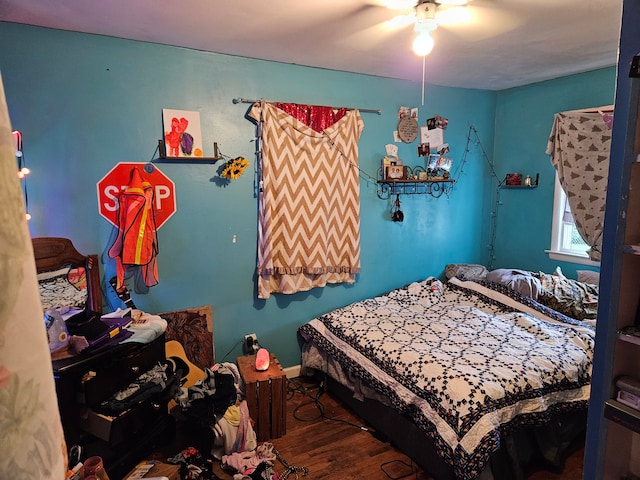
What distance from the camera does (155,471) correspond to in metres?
1.92

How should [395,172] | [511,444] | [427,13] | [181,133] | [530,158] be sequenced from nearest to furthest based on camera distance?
[427,13]
[511,444]
[181,133]
[395,172]
[530,158]

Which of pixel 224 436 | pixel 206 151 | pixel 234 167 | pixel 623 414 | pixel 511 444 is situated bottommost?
pixel 224 436

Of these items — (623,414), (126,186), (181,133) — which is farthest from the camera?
(181,133)

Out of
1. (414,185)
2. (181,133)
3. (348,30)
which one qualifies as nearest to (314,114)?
(348,30)

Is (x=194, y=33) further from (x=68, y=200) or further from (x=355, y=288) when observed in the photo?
(x=355, y=288)

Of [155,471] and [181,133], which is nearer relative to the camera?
[155,471]

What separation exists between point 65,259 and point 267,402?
1501 mm

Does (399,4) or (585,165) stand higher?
(399,4)

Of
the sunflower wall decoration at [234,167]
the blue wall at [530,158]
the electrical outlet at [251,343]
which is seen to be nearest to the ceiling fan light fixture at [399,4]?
the sunflower wall decoration at [234,167]

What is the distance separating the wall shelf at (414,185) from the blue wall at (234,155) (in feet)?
0.25

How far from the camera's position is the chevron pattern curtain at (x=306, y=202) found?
2906mm

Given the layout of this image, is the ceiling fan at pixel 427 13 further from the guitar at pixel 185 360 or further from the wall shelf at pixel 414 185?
the guitar at pixel 185 360

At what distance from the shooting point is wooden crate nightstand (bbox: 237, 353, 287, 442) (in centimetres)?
250

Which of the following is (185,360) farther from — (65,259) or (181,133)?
(181,133)
